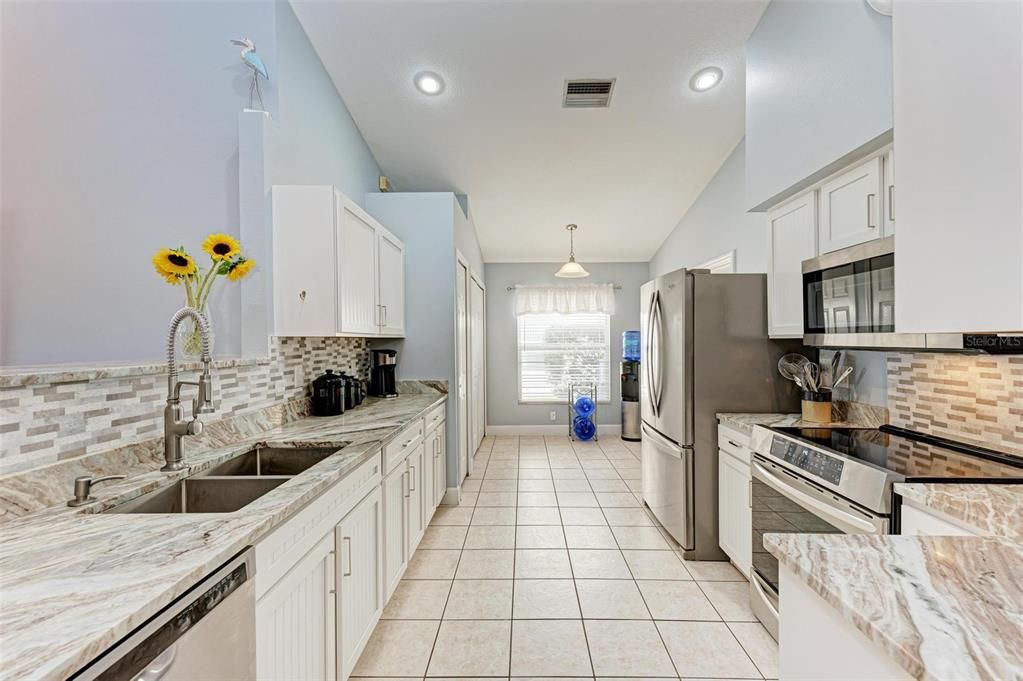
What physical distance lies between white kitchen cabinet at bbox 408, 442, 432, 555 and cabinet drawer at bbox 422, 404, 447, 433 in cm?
20

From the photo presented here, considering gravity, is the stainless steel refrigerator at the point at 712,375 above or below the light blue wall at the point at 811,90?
below

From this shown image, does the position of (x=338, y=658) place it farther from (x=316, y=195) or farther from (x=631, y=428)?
(x=631, y=428)

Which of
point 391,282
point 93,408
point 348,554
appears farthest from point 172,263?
point 391,282

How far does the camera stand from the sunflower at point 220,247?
5.62ft

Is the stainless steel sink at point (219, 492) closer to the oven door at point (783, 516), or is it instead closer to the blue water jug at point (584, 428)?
the oven door at point (783, 516)

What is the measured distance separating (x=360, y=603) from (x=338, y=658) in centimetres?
23

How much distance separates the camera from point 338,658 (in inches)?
58.8

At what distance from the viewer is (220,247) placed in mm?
1723

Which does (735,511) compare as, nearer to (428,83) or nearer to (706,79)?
(706,79)

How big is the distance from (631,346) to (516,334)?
5.15 ft

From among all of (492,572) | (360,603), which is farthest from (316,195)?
(492,572)

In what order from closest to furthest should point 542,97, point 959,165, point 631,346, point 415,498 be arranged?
point 959,165
point 415,498
point 542,97
point 631,346

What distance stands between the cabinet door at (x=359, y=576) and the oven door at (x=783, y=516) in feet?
5.46

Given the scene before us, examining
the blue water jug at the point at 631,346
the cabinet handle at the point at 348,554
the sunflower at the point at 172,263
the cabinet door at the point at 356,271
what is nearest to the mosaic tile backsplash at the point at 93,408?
the sunflower at the point at 172,263
